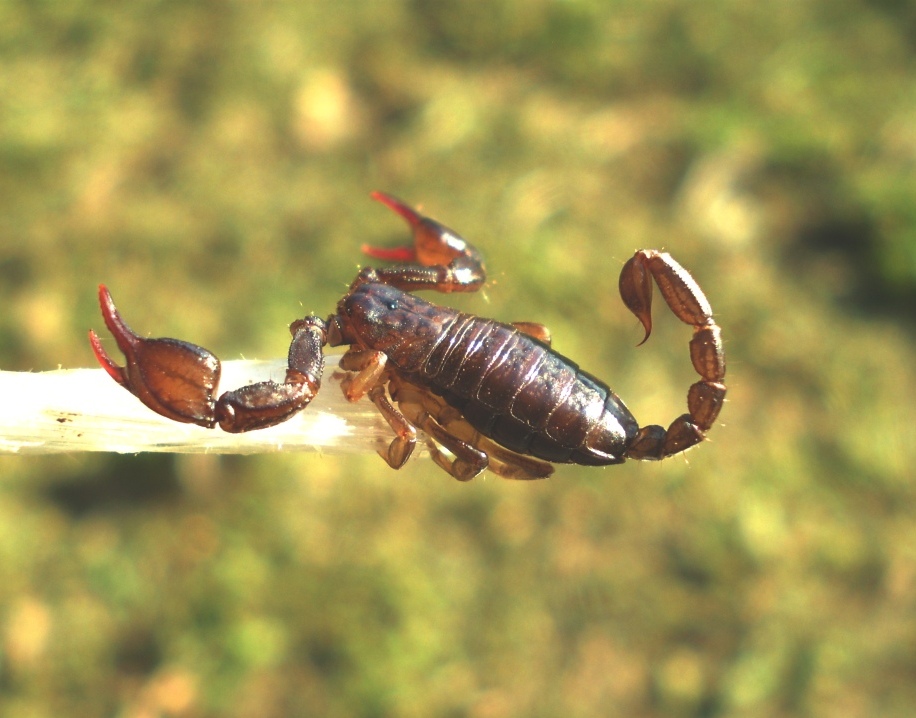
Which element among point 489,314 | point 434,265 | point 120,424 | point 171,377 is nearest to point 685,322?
point 434,265

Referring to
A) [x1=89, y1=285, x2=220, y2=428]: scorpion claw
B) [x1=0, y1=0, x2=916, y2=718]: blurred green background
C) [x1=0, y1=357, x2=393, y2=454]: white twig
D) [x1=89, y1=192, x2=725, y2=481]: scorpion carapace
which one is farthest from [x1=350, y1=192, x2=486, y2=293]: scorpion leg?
[x1=0, y1=0, x2=916, y2=718]: blurred green background

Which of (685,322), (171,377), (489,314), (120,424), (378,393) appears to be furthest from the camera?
(489,314)

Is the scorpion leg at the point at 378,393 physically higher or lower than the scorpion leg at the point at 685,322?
lower

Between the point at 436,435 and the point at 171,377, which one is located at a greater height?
the point at 171,377

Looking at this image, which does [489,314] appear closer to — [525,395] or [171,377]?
[525,395]

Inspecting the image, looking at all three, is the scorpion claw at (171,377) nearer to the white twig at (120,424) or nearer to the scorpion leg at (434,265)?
the white twig at (120,424)

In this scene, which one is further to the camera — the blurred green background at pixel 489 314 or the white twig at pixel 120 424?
the blurred green background at pixel 489 314

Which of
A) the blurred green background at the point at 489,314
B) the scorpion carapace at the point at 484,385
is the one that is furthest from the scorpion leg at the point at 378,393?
the blurred green background at the point at 489,314
